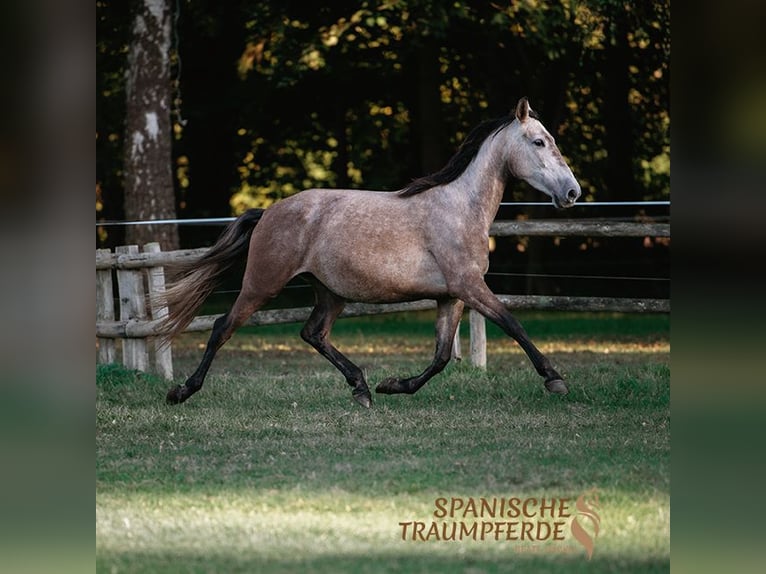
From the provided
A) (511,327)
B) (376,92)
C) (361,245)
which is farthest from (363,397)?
(376,92)

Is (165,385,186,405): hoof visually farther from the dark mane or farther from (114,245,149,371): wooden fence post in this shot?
the dark mane

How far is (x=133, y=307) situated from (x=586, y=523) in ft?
19.9

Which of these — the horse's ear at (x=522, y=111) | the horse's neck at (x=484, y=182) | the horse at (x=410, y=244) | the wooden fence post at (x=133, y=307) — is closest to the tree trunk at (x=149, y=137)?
the wooden fence post at (x=133, y=307)

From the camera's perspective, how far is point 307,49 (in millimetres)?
15422

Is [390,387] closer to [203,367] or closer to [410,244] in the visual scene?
[410,244]

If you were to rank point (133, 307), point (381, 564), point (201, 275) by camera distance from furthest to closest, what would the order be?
point (133, 307) → point (201, 275) → point (381, 564)

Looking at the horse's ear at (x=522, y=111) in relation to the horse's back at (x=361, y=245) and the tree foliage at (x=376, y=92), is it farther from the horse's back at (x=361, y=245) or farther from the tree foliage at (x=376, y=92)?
the tree foliage at (x=376, y=92)

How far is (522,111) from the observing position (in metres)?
7.48

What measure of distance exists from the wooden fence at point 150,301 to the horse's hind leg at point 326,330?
1533 millimetres

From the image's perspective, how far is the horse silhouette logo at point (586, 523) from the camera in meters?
4.19

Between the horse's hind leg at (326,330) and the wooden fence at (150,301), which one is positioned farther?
the wooden fence at (150,301)
